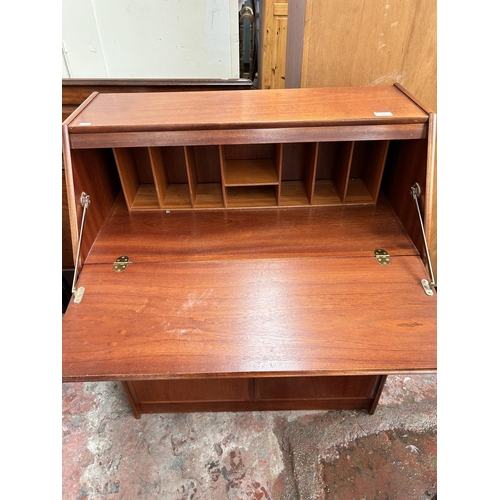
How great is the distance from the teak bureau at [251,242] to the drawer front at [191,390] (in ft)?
0.04

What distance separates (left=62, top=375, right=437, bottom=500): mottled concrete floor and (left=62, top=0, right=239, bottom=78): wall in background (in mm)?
1819

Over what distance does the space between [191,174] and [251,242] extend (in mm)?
343

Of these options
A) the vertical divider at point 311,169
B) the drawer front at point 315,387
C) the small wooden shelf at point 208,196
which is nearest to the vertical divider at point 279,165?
the vertical divider at point 311,169

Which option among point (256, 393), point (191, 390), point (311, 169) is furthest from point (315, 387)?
point (311, 169)

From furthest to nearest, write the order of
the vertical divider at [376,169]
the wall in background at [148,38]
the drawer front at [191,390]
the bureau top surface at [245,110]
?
the wall in background at [148,38], the drawer front at [191,390], the vertical divider at [376,169], the bureau top surface at [245,110]

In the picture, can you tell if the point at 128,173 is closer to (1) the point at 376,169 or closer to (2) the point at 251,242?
(2) the point at 251,242

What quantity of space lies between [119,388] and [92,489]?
446 mm

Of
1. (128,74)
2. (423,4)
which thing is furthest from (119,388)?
(423,4)

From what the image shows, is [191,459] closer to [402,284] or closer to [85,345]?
[85,345]

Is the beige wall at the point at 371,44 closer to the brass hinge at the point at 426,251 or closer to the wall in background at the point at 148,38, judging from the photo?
the brass hinge at the point at 426,251

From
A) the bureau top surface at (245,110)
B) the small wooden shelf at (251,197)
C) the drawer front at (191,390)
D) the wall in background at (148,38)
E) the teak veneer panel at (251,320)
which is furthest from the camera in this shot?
the wall in background at (148,38)

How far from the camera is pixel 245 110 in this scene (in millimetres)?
1109

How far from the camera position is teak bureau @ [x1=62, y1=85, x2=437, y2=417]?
92cm

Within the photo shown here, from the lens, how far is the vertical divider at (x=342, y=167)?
4.03 ft
